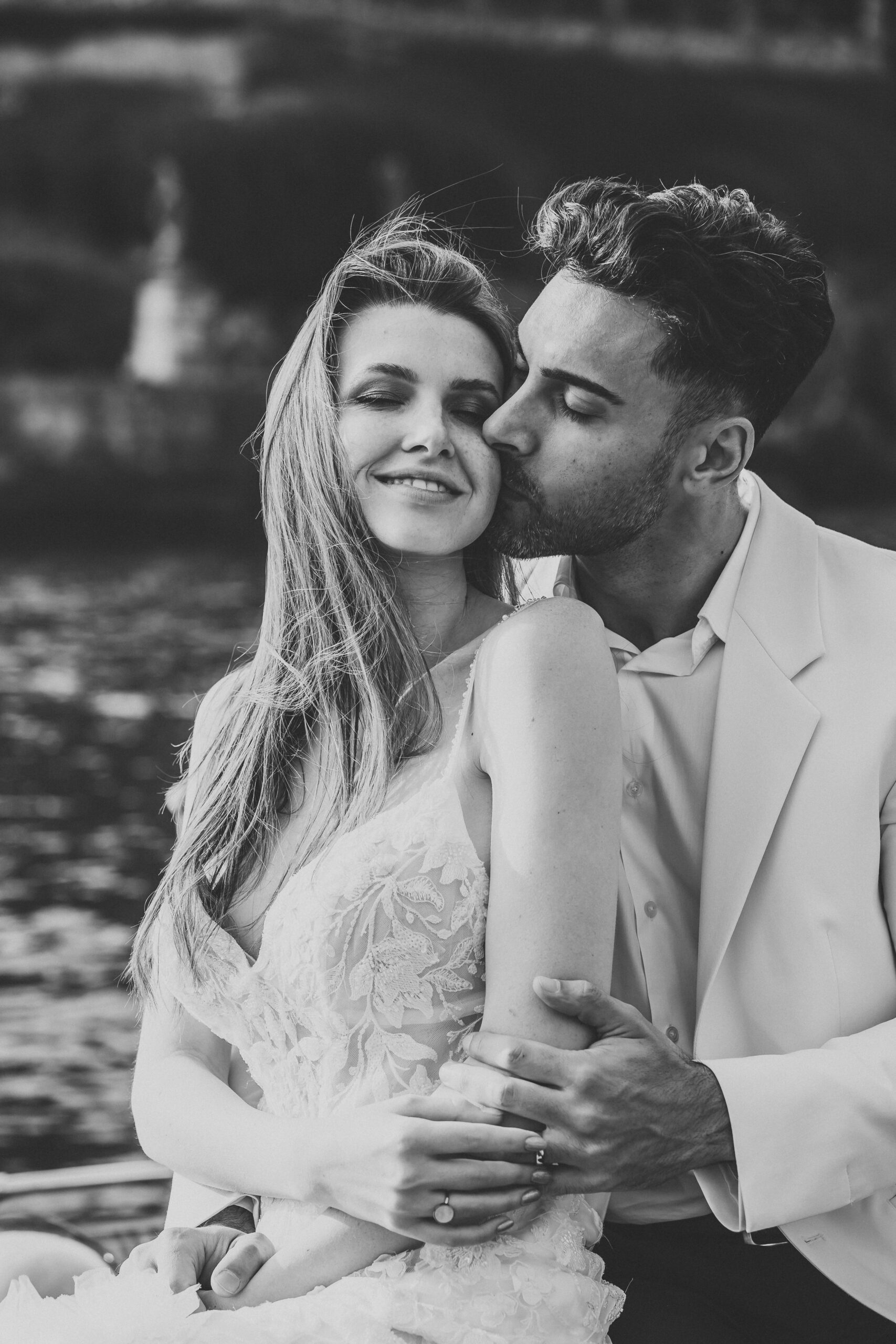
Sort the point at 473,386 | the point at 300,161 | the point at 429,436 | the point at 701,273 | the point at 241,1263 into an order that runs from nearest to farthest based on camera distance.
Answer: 1. the point at 241,1263
2. the point at 429,436
3. the point at 473,386
4. the point at 701,273
5. the point at 300,161

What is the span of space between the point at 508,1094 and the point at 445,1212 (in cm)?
12

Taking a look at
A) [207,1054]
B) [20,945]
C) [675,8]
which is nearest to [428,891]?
[207,1054]

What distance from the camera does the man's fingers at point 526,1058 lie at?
149 cm

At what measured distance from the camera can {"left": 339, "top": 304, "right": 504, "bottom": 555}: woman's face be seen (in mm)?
1754

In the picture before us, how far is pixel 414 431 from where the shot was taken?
1.75m

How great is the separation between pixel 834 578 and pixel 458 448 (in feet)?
1.76

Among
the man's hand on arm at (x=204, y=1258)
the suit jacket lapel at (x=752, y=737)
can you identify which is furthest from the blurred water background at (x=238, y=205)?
the man's hand on arm at (x=204, y=1258)

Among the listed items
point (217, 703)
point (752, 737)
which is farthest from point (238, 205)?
point (752, 737)

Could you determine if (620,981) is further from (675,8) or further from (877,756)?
(675,8)

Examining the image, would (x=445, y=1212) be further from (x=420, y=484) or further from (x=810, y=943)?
Result: (x=420, y=484)

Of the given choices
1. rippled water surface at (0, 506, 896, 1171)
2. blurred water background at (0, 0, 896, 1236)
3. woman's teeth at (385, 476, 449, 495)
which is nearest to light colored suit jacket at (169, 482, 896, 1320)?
woman's teeth at (385, 476, 449, 495)

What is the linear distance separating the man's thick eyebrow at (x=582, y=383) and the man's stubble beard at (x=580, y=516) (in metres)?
0.09

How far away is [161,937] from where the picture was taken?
5.81 feet

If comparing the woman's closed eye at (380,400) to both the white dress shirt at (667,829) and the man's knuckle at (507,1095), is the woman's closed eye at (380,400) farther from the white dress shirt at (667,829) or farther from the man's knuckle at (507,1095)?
the man's knuckle at (507,1095)
